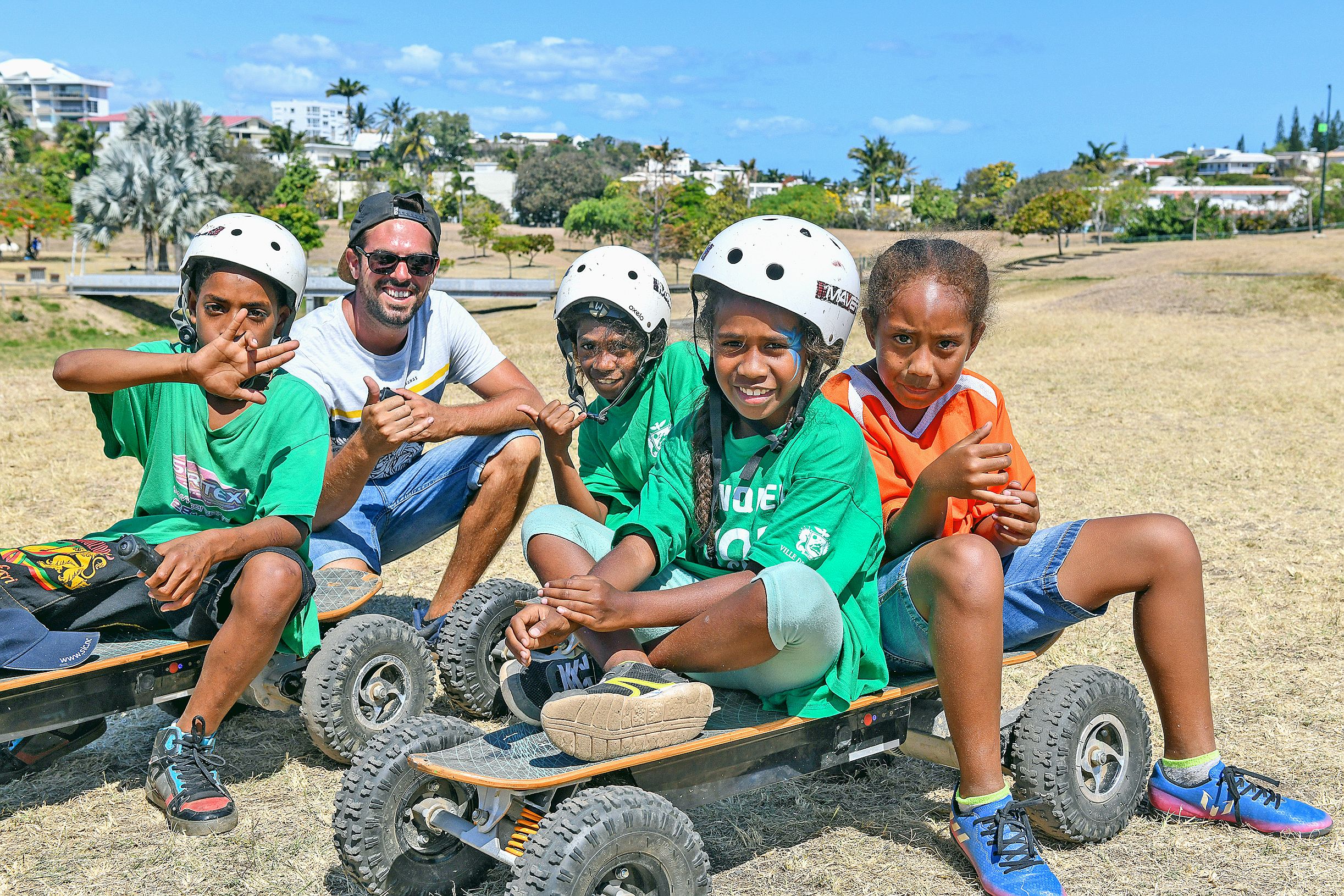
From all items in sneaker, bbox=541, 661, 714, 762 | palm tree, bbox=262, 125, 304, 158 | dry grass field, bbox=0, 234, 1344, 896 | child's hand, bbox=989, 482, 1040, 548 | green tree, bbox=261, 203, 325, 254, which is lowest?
dry grass field, bbox=0, 234, 1344, 896

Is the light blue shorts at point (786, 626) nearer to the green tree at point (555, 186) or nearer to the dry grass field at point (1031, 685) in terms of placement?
the dry grass field at point (1031, 685)

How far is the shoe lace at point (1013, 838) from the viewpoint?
3.23 meters

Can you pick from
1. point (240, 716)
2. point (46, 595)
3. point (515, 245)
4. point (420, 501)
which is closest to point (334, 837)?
point (46, 595)

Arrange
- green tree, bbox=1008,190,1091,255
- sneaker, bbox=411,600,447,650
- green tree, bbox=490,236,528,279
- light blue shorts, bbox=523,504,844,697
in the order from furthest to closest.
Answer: green tree, bbox=1008,190,1091,255 → green tree, bbox=490,236,528,279 → sneaker, bbox=411,600,447,650 → light blue shorts, bbox=523,504,844,697

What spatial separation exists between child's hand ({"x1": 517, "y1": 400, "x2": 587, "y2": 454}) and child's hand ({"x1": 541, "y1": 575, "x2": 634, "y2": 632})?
910 mm

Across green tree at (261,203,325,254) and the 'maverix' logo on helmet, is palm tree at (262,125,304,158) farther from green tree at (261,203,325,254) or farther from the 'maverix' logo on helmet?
→ the 'maverix' logo on helmet

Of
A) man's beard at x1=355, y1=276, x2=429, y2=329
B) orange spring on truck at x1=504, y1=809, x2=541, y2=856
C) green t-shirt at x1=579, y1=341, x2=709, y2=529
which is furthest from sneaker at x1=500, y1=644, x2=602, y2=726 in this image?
man's beard at x1=355, y1=276, x2=429, y2=329

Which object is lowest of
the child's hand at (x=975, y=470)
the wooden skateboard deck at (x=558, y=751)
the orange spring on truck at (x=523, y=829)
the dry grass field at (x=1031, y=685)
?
the dry grass field at (x=1031, y=685)

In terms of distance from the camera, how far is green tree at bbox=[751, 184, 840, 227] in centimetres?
7300

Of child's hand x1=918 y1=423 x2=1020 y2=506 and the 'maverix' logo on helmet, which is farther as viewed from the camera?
the 'maverix' logo on helmet

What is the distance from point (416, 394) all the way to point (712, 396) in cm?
153

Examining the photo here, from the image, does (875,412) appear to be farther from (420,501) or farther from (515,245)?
(515,245)

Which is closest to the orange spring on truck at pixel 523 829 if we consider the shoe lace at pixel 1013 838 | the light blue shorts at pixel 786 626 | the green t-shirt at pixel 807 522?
the light blue shorts at pixel 786 626

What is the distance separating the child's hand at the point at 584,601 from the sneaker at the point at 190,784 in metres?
1.48
